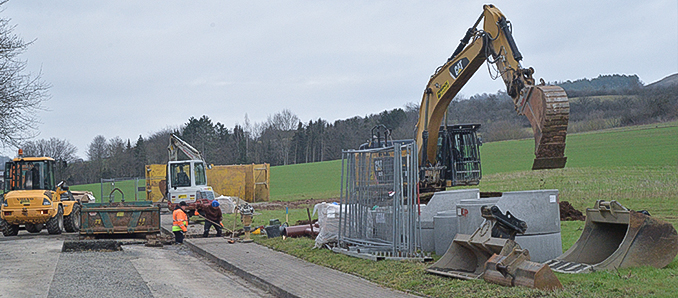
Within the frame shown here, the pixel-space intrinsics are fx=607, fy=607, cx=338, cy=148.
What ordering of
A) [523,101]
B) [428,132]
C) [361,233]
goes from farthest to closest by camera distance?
[428,132] < [361,233] < [523,101]

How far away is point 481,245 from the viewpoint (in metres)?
9.04

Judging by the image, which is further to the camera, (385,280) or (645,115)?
(645,115)

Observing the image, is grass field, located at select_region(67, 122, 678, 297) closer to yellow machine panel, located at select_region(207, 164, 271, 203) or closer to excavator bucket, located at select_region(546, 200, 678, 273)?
excavator bucket, located at select_region(546, 200, 678, 273)

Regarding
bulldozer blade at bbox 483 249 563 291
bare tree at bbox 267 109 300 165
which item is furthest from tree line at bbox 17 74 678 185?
bulldozer blade at bbox 483 249 563 291

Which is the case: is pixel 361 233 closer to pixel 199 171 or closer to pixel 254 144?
pixel 199 171

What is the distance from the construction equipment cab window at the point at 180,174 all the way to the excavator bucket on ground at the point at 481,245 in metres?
20.6

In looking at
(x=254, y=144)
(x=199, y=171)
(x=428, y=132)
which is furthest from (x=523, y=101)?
(x=254, y=144)

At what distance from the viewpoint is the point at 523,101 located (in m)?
11.0

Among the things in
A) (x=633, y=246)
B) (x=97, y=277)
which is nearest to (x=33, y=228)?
(x=97, y=277)

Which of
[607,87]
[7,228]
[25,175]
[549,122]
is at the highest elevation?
[607,87]

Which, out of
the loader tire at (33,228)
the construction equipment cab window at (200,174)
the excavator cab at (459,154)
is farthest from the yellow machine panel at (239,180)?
the excavator cab at (459,154)

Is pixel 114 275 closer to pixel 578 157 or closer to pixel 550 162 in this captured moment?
pixel 550 162

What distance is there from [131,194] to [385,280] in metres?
54.8

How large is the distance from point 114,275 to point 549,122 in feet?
27.2
